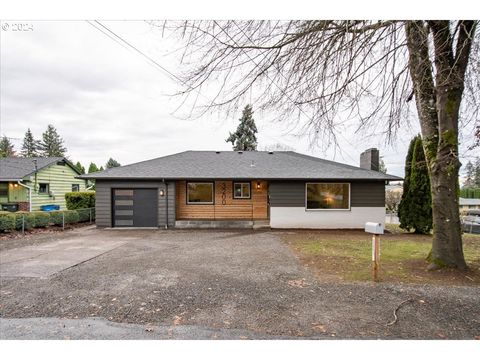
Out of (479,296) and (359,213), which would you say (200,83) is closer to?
(479,296)

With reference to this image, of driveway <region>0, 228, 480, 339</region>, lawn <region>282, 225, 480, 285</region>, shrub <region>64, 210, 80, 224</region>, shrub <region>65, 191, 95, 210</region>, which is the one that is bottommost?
lawn <region>282, 225, 480, 285</region>

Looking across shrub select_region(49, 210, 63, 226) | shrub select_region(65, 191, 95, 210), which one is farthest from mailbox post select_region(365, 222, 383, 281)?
shrub select_region(65, 191, 95, 210)

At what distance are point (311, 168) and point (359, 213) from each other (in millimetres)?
2922

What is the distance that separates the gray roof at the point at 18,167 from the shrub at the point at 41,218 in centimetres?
662

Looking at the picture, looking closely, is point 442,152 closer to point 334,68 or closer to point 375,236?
point 375,236

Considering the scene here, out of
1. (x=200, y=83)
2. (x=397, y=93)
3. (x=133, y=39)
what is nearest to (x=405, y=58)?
(x=397, y=93)

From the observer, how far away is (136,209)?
11211 millimetres

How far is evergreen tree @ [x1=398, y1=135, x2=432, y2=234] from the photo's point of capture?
962 cm

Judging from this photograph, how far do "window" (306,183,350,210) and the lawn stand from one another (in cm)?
277

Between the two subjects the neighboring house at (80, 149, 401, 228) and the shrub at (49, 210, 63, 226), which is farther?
the neighboring house at (80, 149, 401, 228)

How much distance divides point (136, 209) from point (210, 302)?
29.2 feet

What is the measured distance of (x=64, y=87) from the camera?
5.54 meters

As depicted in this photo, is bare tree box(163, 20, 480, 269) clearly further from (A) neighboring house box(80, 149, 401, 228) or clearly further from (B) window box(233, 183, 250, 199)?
(B) window box(233, 183, 250, 199)

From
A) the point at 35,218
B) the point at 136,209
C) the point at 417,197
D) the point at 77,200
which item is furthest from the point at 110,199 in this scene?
the point at 417,197
